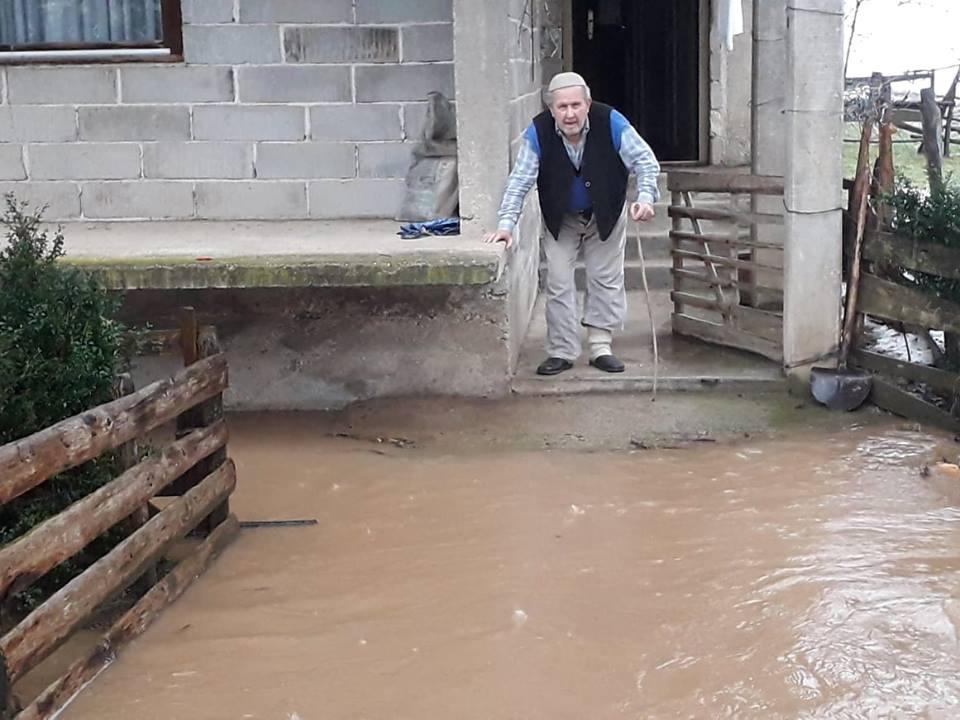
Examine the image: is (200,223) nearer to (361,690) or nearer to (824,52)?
(824,52)

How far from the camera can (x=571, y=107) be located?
22.9ft

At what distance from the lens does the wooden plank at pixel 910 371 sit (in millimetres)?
6708

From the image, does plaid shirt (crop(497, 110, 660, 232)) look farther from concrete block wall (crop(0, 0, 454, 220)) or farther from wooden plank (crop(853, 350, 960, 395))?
wooden plank (crop(853, 350, 960, 395))

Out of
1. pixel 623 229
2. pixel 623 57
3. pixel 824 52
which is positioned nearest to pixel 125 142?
pixel 623 229

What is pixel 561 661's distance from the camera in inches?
171

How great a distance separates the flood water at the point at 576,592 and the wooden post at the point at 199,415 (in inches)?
13.7

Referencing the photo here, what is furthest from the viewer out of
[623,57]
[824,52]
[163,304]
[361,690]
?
Answer: [623,57]

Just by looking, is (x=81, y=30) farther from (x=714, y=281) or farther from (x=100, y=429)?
(x=100, y=429)

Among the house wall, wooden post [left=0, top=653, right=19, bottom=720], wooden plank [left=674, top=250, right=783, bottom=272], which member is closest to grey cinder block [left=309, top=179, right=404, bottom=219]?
wooden plank [left=674, top=250, right=783, bottom=272]

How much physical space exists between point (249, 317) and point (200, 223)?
950mm

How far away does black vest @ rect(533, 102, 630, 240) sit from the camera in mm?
7219

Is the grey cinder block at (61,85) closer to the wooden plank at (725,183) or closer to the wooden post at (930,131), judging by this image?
the wooden plank at (725,183)

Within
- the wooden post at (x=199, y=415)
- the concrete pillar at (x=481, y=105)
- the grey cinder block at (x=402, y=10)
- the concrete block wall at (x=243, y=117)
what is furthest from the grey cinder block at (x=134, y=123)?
the wooden post at (x=199, y=415)

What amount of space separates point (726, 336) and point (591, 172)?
1.60 m
